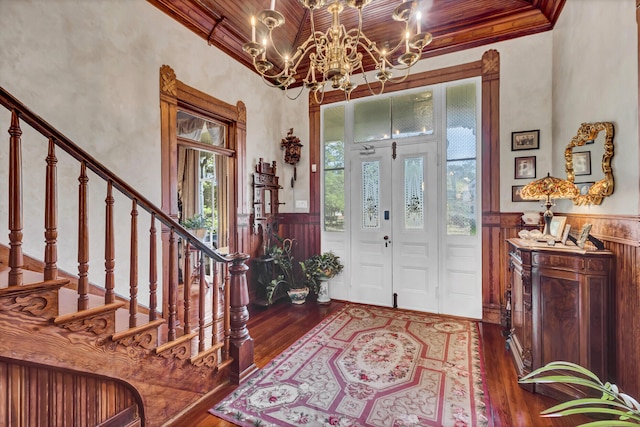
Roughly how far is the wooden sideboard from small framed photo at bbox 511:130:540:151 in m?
1.51

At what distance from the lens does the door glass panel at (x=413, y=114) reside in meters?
3.94

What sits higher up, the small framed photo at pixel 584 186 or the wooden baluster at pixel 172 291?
the small framed photo at pixel 584 186

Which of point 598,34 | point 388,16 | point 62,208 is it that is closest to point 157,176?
point 62,208

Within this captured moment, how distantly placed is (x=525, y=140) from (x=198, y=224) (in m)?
4.89

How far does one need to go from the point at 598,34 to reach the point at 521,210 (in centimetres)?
178

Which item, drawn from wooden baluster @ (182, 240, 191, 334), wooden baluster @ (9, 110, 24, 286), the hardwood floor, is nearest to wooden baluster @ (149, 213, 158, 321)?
wooden baluster @ (182, 240, 191, 334)

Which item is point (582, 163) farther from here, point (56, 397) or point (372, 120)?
point (56, 397)

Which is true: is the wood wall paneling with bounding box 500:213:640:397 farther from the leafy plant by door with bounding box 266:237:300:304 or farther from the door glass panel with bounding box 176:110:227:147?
the door glass panel with bounding box 176:110:227:147

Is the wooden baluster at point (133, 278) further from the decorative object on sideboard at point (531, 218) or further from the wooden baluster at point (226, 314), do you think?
the decorative object on sideboard at point (531, 218)

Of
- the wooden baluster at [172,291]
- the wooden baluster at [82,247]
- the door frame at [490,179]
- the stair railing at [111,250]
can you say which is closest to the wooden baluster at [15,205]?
the stair railing at [111,250]

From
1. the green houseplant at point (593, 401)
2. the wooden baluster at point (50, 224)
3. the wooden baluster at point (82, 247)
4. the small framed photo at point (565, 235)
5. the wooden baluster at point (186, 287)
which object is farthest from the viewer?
the small framed photo at point (565, 235)

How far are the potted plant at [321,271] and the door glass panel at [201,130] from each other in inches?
79.0

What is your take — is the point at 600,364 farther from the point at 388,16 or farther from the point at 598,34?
the point at 388,16

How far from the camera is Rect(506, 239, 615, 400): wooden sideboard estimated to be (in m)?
2.00
